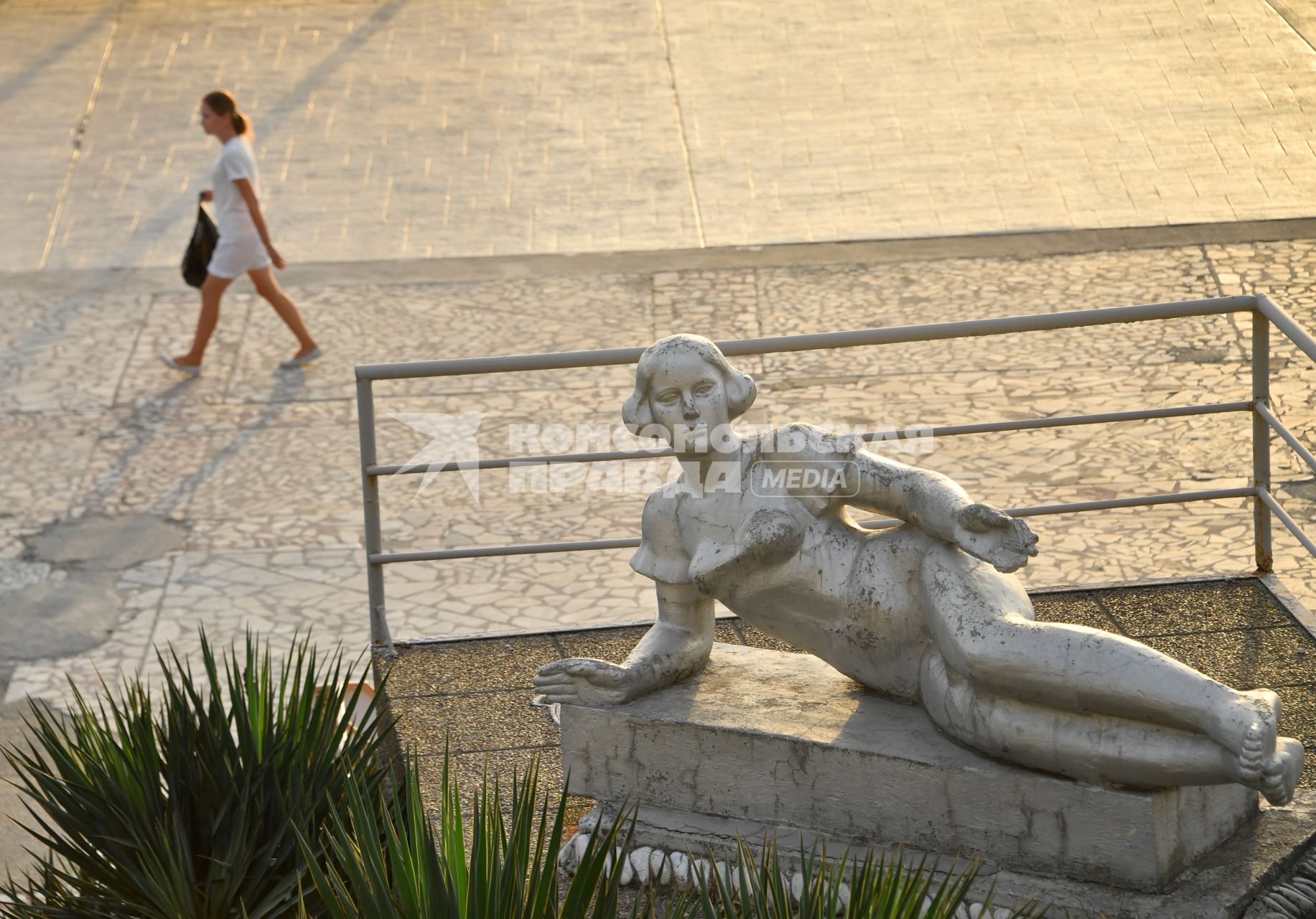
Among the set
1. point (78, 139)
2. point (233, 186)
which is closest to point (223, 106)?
point (233, 186)

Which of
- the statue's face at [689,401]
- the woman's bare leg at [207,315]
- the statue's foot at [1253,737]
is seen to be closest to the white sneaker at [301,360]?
the woman's bare leg at [207,315]

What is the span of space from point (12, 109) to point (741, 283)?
6.26m

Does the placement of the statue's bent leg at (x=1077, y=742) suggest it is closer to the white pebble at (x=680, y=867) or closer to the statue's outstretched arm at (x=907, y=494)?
the statue's outstretched arm at (x=907, y=494)

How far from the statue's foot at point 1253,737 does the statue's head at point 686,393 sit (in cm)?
125

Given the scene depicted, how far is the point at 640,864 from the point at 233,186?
5.91 metres

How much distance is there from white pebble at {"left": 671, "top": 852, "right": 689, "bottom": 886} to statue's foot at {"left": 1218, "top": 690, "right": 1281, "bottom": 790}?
51.3 inches

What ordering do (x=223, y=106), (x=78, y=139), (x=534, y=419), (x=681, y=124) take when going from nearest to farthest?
1. (x=534, y=419)
2. (x=223, y=106)
3. (x=681, y=124)
4. (x=78, y=139)

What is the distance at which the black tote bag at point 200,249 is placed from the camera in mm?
9156

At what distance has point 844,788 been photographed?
13.1ft

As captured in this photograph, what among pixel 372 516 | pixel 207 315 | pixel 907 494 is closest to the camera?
pixel 907 494

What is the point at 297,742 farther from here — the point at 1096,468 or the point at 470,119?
the point at 470,119

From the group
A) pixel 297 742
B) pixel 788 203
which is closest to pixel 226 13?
pixel 788 203

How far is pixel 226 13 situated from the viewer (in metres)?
14.8

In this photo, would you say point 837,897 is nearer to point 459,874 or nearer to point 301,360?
point 459,874
